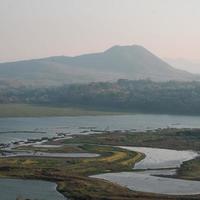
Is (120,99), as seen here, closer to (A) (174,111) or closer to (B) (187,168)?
(A) (174,111)

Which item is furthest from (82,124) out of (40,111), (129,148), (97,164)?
(97,164)

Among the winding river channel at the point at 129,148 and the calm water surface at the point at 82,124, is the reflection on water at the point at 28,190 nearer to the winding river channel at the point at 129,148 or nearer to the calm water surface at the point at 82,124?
the winding river channel at the point at 129,148

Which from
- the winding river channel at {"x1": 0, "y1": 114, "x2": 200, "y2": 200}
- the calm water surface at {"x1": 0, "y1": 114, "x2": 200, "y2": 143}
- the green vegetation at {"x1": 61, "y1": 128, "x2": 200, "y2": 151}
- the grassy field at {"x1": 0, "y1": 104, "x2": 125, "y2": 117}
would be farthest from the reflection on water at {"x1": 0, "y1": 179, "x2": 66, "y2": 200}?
the grassy field at {"x1": 0, "y1": 104, "x2": 125, "y2": 117}

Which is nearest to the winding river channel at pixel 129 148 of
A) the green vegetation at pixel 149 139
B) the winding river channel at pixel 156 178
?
the winding river channel at pixel 156 178

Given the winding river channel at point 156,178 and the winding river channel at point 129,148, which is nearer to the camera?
the winding river channel at point 129,148

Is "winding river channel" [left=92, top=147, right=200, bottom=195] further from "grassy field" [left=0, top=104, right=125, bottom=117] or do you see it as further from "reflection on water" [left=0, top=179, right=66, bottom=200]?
"grassy field" [left=0, top=104, right=125, bottom=117]

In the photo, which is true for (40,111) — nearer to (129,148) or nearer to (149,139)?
(149,139)
